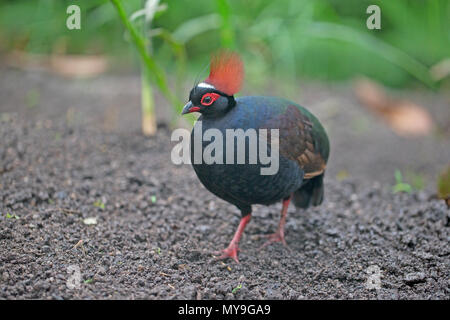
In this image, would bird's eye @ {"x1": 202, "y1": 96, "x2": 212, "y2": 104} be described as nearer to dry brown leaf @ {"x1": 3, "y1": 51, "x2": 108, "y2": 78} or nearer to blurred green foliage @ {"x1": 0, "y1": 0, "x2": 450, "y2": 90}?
blurred green foliage @ {"x1": 0, "y1": 0, "x2": 450, "y2": 90}

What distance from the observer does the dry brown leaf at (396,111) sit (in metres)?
6.75

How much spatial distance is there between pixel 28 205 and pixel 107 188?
2.03 ft

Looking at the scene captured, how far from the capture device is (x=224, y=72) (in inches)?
118

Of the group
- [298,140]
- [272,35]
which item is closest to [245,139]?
[298,140]

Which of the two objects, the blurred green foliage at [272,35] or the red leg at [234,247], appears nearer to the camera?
the red leg at [234,247]

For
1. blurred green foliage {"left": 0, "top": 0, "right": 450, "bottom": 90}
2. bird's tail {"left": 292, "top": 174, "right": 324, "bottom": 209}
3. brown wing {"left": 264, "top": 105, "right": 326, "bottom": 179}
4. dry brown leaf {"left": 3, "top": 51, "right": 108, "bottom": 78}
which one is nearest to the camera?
brown wing {"left": 264, "top": 105, "right": 326, "bottom": 179}

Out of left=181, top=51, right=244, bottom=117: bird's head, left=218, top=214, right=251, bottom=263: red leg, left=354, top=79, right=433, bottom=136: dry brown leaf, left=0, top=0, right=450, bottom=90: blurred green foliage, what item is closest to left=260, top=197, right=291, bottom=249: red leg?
left=218, top=214, right=251, bottom=263: red leg

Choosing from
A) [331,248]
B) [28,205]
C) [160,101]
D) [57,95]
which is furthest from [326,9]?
[28,205]

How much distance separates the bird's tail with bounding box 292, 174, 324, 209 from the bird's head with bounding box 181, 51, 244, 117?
1073 mm

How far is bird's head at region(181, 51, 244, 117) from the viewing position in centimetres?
299

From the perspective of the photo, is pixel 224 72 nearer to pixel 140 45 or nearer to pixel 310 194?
pixel 140 45

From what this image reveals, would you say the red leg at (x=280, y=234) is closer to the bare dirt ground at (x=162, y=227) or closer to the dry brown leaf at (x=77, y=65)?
the bare dirt ground at (x=162, y=227)

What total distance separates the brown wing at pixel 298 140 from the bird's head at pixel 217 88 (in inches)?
12.4

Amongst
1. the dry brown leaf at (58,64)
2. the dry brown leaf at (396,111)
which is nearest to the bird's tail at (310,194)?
the dry brown leaf at (396,111)
